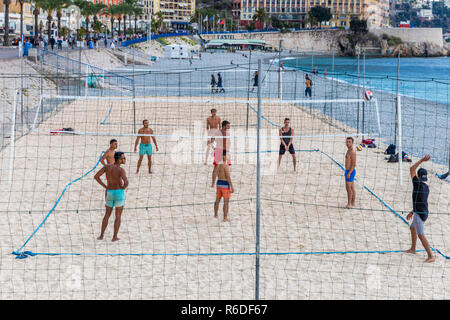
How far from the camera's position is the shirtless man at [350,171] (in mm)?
8953

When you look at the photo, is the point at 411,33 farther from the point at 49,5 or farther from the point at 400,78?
Answer: the point at 49,5

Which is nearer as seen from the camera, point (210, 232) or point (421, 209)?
point (421, 209)

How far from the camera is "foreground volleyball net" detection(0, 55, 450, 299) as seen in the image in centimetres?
636

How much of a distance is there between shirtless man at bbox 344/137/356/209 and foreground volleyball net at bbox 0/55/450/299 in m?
0.16

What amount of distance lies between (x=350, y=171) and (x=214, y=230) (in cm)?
243

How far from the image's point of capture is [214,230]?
26.7 ft

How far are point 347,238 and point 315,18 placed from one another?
11940cm

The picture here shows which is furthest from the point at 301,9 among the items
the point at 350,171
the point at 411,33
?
the point at 350,171

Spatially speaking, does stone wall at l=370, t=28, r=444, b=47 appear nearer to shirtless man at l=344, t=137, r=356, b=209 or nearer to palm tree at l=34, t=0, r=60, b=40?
palm tree at l=34, t=0, r=60, b=40

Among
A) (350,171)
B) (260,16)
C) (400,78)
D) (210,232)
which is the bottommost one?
(210,232)

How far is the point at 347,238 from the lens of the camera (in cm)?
794
